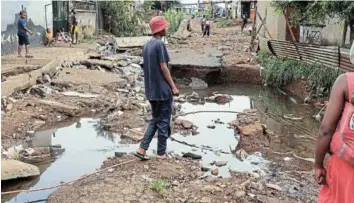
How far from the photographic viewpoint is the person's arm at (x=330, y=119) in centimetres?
200

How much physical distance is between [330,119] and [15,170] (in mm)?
3619

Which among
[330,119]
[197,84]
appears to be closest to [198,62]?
[197,84]

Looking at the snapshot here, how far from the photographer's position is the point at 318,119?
864cm

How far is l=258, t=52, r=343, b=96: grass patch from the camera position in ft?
32.0

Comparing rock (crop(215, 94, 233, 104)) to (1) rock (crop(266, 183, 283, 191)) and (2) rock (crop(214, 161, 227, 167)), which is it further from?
(1) rock (crop(266, 183, 283, 191))

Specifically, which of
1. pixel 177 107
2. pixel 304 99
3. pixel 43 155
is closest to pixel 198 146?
pixel 43 155

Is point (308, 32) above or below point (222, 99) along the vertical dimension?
above

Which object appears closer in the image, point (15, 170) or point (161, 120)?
point (15, 170)

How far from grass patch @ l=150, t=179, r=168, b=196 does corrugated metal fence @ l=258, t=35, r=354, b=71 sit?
5.59 meters

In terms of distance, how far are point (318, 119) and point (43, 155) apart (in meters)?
5.57

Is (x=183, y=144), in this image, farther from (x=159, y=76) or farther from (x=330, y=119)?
(x=330, y=119)

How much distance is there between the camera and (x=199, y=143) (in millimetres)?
6488

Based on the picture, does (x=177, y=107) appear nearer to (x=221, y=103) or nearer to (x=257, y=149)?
(x=221, y=103)

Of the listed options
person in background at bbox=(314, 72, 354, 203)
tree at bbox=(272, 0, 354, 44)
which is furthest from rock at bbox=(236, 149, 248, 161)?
tree at bbox=(272, 0, 354, 44)
